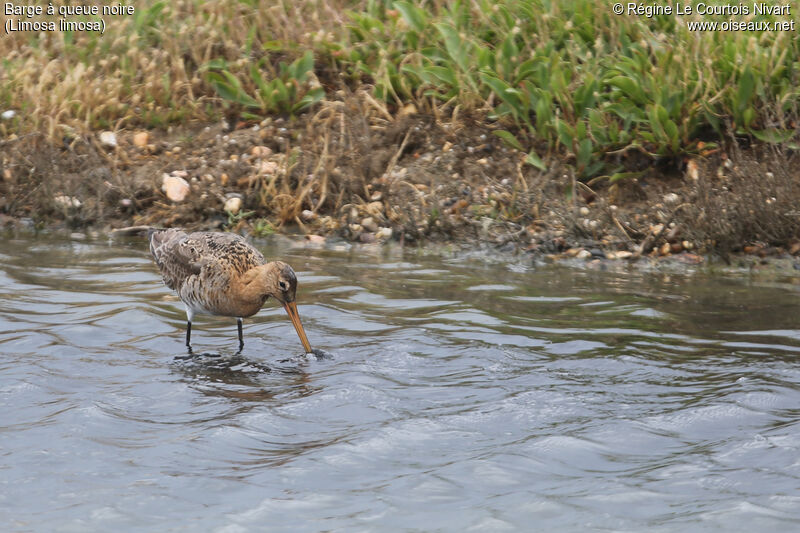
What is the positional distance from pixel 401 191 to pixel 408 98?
1.33 metres

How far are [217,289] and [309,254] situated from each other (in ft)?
9.07

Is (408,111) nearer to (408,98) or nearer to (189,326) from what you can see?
(408,98)

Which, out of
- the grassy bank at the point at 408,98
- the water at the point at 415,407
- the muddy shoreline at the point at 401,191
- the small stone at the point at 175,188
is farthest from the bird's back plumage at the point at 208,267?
the small stone at the point at 175,188

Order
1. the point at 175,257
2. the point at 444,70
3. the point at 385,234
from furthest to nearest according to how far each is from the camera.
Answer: the point at 444,70
the point at 385,234
the point at 175,257

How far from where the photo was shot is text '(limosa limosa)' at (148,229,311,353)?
699 centimetres

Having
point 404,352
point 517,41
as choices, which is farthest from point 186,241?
point 517,41

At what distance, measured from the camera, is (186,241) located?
7.60 m

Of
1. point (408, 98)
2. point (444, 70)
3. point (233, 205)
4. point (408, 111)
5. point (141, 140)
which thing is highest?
point (444, 70)

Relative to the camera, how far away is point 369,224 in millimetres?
10320

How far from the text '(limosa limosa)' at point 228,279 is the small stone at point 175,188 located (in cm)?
324

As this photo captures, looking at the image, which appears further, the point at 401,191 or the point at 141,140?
the point at 141,140

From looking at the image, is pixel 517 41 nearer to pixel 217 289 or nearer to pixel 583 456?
pixel 217 289

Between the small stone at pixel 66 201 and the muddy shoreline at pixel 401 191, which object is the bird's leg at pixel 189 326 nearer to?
the muddy shoreline at pixel 401 191

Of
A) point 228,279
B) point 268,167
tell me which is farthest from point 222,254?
point 268,167
